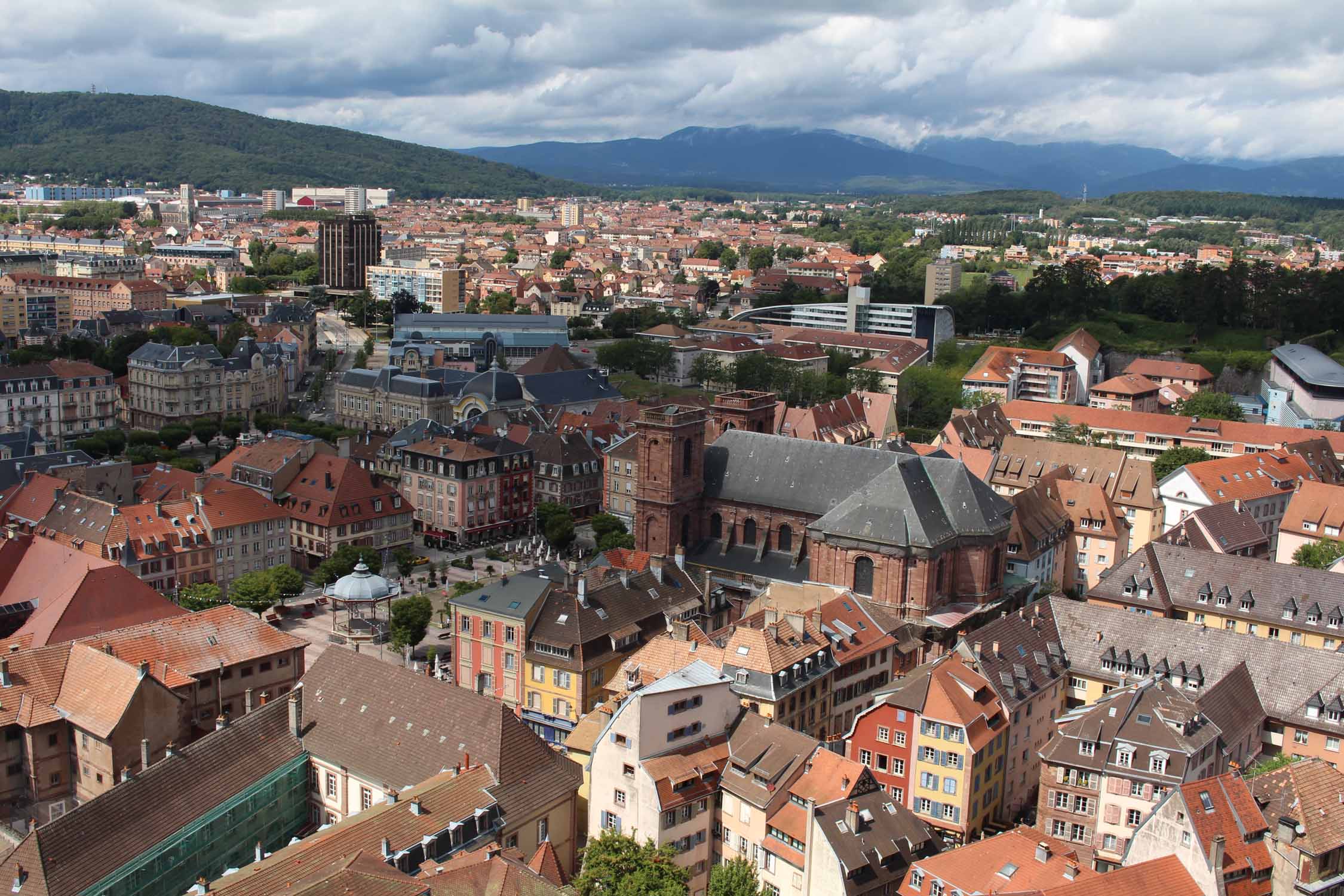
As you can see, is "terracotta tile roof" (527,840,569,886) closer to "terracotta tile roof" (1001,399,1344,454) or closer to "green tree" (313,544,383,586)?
"green tree" (313,544,383,586)

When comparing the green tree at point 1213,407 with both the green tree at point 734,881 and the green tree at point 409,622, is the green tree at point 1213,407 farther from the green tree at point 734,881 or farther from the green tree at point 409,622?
the green tree at point 734,881

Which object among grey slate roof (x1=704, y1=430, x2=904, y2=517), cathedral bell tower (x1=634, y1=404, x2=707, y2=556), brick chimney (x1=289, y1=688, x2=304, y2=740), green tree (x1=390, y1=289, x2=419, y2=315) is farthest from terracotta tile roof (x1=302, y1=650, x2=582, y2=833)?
green tree (x1=390, y1=289, x2=419, y2=315)

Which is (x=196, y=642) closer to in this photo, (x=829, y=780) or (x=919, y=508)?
(x=829, y=780)

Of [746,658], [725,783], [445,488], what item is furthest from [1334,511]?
[445,488]

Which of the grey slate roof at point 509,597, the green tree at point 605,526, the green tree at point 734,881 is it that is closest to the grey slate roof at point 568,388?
the green tree at point 605,526

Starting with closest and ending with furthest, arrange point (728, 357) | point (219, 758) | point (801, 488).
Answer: point (219, 758)
point (801, 488)
point (728, 357)

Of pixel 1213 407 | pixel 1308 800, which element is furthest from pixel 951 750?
pixel 1213 407

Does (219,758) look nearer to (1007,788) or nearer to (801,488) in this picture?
(1007,788)
